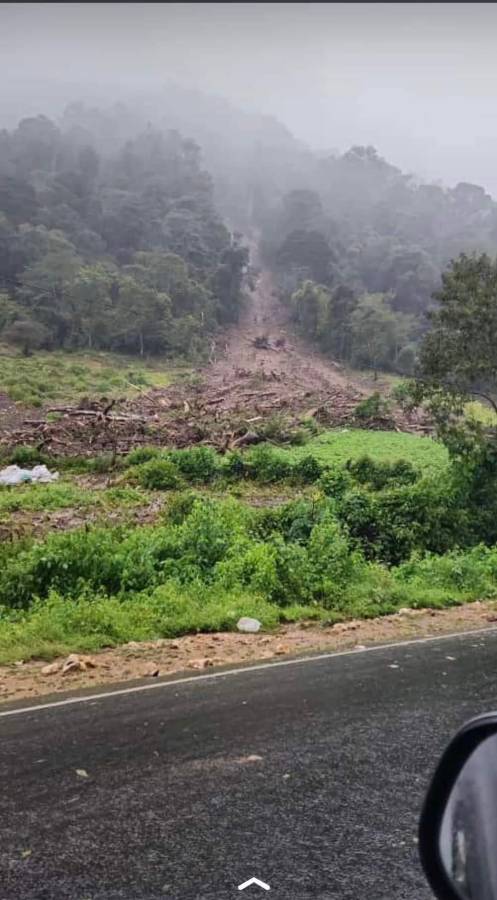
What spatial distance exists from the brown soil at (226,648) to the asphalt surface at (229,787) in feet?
2.50

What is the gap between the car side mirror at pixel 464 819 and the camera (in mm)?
1391


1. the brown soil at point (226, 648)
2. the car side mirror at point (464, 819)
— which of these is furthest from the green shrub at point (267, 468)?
the car side mirror at point (464, 819)

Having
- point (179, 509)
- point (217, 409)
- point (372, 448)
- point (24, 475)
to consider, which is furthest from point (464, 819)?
point (217, 409)

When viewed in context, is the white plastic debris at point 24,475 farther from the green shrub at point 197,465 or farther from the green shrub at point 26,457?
the green shrub at point 197,465

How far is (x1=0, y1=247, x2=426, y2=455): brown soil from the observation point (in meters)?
26.9

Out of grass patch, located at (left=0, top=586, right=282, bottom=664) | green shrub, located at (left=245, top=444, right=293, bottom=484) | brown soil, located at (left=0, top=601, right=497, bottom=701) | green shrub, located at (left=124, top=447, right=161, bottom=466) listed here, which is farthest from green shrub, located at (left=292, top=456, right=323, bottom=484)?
grass patch, located at (left=0, top=586, right=282, bottom=664)

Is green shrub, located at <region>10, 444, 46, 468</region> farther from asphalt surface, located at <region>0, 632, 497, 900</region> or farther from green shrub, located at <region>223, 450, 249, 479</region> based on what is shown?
asphalt surface, located at <region>0, 632, 497, 900</region>

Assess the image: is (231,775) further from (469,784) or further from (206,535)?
(206,535)

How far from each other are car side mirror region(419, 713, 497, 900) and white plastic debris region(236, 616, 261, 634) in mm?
7157

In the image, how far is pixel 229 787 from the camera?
13.4 feet

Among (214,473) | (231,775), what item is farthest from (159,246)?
(231,775)

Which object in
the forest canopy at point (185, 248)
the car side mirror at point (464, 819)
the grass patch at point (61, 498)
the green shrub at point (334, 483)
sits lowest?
A: the grass patch at point (61, 498)

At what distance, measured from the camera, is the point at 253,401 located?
136 feet

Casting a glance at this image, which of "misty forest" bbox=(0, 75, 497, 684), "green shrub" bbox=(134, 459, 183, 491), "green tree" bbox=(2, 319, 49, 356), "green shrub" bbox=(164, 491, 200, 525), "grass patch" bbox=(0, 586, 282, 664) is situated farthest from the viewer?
"green tree" bbox=(2, 319, 49, 356)
